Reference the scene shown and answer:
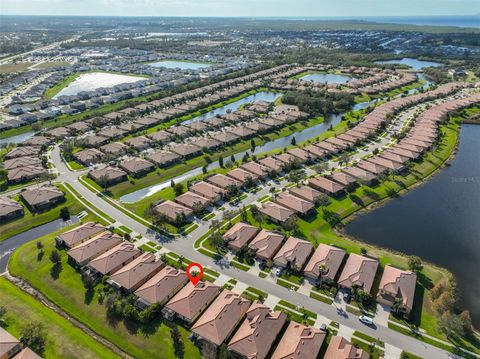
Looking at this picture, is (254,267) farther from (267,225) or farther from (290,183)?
(290,183)

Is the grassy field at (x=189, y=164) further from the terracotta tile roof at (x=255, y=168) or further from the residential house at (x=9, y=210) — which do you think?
the residential house at (x=9, y=210)

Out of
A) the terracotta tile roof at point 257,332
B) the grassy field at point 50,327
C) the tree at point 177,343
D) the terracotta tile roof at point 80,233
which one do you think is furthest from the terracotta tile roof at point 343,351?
the terracotta tile roof at point 80,233

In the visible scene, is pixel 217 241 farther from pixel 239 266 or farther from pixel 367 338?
pixel 367 338

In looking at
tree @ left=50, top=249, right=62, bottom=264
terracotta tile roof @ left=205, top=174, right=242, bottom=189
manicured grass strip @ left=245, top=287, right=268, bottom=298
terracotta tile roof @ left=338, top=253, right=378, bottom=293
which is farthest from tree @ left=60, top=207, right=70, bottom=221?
terracotta tile roof @ left=338, top=253, right=378, bottom=293

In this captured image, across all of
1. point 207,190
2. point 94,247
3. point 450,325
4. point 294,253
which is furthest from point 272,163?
point 450,325

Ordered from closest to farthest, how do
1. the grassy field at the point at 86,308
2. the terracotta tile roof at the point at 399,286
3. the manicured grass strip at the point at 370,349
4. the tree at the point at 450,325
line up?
the manicured grass strip at the point at 370,349, the tree at the point at 450,325, the grassy field at the point at 86,308, the terracotta tile roof at the point at 399,286

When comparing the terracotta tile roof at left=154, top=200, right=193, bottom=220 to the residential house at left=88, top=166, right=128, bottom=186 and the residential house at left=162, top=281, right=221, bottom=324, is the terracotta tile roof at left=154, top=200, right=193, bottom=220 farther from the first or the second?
A: the residential house at left=162, top=281, right=221, bottom=324
